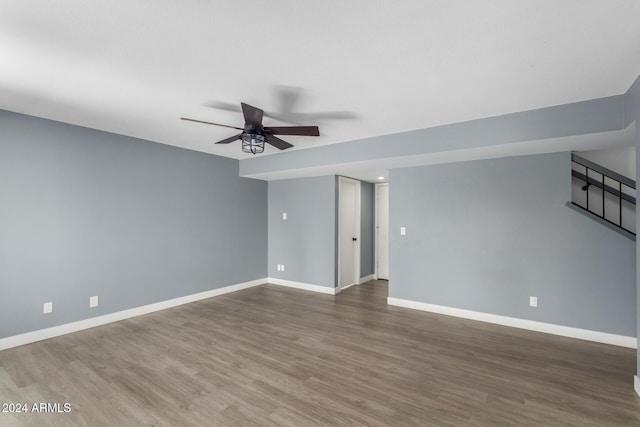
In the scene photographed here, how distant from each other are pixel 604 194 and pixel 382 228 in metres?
3.65

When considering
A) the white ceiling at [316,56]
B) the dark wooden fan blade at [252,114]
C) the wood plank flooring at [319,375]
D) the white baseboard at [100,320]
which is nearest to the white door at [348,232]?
the wood plank flooring at [319,375]

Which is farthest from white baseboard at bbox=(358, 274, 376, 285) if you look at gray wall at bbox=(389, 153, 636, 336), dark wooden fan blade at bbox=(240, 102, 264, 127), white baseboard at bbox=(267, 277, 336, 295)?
dark wooden fan blade at bbox=(240, 102, 264, 127)

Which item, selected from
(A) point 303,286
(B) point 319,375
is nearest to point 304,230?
(A) point 303,286

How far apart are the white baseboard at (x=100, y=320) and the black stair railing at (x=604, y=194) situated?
550 cm

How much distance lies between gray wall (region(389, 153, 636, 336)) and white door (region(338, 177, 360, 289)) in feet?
3.80

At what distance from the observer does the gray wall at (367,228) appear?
19.8ft

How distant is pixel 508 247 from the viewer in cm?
372

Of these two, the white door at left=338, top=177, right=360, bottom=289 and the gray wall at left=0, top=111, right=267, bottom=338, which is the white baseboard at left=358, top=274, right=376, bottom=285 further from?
the gray wall at left=0, top=111, right=267, bottom=338

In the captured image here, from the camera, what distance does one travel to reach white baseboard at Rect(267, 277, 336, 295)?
5266mm

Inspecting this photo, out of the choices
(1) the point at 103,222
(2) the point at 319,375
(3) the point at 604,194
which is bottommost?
(2) the point at 319,375

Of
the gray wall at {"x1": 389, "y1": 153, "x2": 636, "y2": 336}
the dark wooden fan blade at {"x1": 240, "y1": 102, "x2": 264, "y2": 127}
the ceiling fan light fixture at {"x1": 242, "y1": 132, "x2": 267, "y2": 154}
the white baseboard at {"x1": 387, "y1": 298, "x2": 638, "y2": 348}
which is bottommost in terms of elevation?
the white baseboard at {"x1": 387, "y1": 298, "x2": 638, "y2": 348}

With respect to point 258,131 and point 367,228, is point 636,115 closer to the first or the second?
point 258,131

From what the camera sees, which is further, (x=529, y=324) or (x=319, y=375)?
(x=529, y=324)

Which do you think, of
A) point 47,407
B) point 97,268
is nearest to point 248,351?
point 47,407
